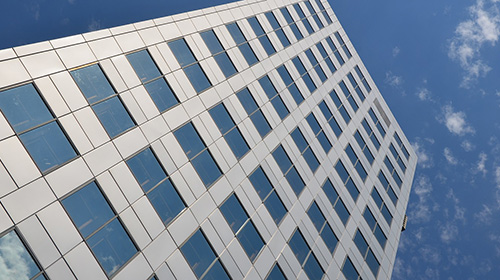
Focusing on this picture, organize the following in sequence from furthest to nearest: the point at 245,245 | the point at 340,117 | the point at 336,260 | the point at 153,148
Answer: the point at 340,117
the point at 336,260
the point at 245,245
the point at 153,148

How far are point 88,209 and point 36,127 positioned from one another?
400 cm

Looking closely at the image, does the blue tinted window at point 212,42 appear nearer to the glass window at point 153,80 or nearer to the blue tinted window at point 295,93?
the glass window at point 153,80

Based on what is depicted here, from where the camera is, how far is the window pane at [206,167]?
2621cm

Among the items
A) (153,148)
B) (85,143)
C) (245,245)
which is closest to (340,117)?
(245,245)

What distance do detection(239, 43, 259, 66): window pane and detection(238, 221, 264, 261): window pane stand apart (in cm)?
1390

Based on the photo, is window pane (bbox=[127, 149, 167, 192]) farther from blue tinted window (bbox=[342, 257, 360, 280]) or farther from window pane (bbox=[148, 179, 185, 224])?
blue tinted window (bbox=[342, 257, 360, 280])

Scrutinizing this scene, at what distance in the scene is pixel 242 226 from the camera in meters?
27.3

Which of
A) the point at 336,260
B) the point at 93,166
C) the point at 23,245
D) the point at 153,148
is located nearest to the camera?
the point at 23,245

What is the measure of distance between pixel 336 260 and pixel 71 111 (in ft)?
74.2

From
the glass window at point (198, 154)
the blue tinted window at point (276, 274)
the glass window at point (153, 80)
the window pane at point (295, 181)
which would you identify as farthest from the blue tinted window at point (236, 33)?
the blue tinted window at point (276, 274)

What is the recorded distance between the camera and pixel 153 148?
2398 centimetres

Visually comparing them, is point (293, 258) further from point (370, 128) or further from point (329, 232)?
point (370, 128)

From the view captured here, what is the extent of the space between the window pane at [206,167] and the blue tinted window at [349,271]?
47.4 feet

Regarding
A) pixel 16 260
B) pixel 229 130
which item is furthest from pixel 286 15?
pixel 16 260
